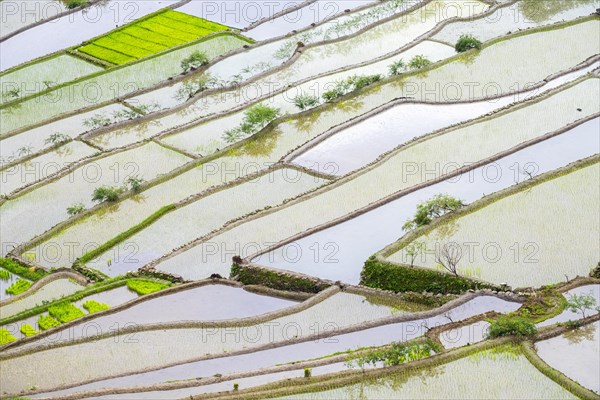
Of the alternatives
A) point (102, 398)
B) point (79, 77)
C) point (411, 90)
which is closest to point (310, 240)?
point (102, 398)

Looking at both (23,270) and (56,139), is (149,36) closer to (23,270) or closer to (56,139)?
(56,139)

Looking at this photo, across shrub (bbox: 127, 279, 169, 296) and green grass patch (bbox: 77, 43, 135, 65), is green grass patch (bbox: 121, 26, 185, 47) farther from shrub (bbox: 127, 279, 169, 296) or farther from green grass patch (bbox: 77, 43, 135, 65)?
shrub (bbox: 127, 279, 169, 296)

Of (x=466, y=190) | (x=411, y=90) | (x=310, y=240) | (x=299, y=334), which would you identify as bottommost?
(x=299, y=334)

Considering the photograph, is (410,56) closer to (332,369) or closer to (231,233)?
(231,233)

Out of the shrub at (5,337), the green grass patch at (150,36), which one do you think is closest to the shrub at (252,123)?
the green grass patch at (150,36)

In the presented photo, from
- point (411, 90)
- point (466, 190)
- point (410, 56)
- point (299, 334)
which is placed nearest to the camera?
point (299, 334)

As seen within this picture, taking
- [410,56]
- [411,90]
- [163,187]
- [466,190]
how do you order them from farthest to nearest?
[410,56] → [411,90] → [163,187] → [466,190]

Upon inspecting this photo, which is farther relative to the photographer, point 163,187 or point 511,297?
point 163,187

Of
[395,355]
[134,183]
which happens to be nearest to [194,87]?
[134,183]
